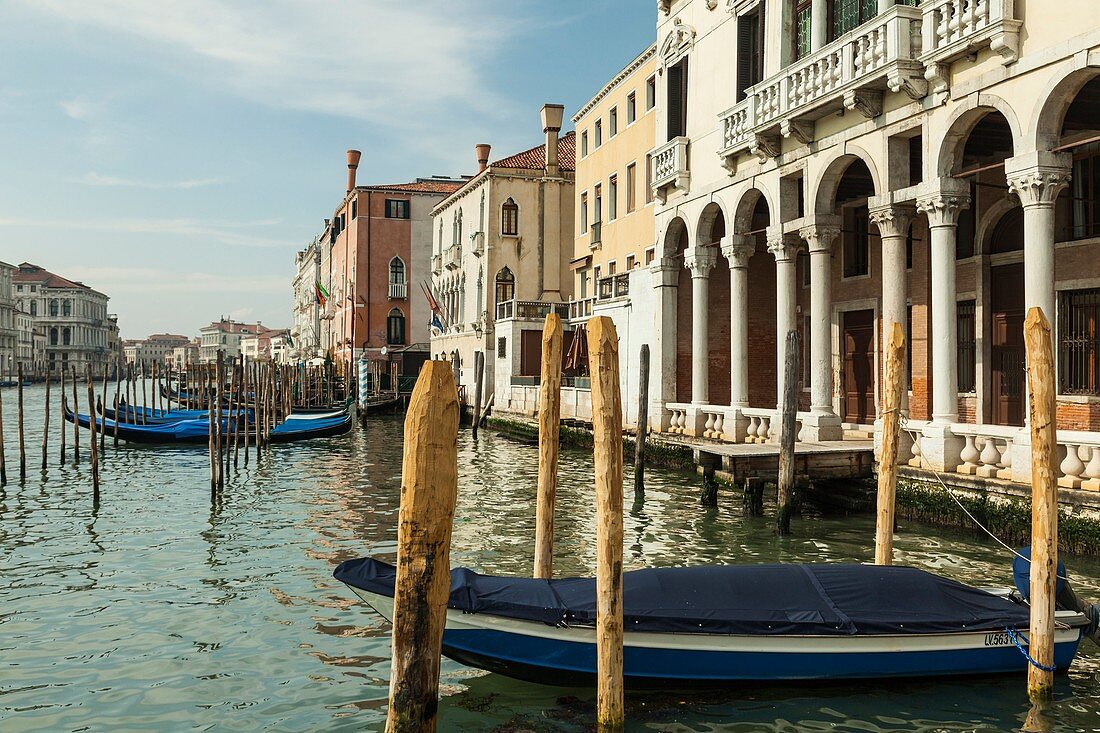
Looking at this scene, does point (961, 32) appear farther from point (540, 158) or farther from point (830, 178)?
point (540, 158)

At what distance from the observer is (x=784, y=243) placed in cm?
1503

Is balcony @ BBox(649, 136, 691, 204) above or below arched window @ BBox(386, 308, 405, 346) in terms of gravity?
above

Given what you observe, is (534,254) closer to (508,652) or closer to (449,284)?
(449,284)

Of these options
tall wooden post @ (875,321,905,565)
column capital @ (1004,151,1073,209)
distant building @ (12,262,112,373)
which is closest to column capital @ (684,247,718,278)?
column capital @ (1004,151,1073,209)

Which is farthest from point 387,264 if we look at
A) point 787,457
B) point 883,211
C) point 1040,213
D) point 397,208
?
point 1040,213

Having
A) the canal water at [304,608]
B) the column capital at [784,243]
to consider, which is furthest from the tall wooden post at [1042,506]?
the column capital at [784,243]

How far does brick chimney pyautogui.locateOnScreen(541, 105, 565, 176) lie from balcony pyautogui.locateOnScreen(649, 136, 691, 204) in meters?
16.6

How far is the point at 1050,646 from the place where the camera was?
5.92 meters

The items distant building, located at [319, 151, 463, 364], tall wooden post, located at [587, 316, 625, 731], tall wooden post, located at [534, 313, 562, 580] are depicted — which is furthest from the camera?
distant building, located at [319, 151, 463, 364]

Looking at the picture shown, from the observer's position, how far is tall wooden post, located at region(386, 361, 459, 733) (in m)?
4.50

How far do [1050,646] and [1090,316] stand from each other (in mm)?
8224

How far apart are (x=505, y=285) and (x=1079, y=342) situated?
81.8 feet

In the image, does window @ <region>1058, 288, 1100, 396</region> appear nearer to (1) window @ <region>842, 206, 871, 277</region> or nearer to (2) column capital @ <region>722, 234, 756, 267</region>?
(1) window @ <region>842, 206, 871, 277</region>

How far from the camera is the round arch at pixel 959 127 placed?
10672 millimetres
